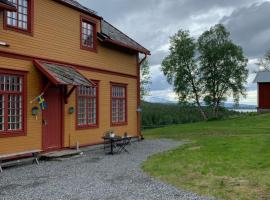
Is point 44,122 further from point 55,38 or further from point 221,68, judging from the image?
point 221,68

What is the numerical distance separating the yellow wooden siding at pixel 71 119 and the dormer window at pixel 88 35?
1059 millimetres

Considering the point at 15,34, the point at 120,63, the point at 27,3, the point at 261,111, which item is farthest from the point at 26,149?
the point at 261,111

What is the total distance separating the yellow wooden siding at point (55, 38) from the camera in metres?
13.0

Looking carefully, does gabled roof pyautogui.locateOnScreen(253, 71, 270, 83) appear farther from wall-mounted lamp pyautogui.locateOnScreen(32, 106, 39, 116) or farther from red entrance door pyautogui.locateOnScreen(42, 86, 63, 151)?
wall-mounted lamp pyautogui.locateOnScreen(32, 106, 39, 116)

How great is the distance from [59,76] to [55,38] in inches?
74.0

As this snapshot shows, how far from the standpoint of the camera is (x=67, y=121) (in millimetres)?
15312

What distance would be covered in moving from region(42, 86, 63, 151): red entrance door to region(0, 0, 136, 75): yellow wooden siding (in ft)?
4.18

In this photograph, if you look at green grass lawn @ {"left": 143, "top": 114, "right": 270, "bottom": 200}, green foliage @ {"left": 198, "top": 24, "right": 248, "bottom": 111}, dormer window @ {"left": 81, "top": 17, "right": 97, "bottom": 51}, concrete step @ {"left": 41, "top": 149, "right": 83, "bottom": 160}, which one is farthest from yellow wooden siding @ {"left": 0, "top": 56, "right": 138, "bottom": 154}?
green foliage @ {"left": 198, "top": 24, "right": 248, "bottom": 111}

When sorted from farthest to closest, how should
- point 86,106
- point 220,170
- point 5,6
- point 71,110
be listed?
point 86,106, point 71,110, point 5,6, point 220,170

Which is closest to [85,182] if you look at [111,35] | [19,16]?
[19,16]

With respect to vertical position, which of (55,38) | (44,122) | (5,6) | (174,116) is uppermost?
(5,6)

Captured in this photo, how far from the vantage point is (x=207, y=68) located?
130ft

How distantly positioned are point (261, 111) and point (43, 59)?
31.7 meters

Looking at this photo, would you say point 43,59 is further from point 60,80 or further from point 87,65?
point 87,65
